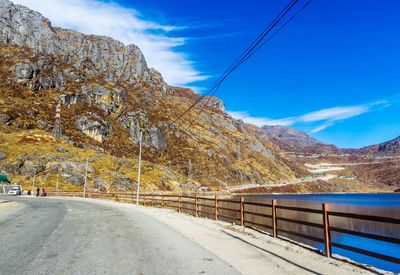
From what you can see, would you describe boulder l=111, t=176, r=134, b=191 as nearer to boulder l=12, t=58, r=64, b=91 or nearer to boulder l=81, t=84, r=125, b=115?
boulder l=81, t=84, r=125, b=115

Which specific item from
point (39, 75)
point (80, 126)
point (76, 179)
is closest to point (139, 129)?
point (80, 126)

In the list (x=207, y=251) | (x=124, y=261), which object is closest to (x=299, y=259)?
(x=207, y=251)

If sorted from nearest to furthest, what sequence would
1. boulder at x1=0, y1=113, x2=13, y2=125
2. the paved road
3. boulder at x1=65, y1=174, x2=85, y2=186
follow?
1. the paved road
2. boulder at x1=65, y1=174, x2=85, y2=186
3. boulder at x1=0, y1=113, x2=13, y2=125

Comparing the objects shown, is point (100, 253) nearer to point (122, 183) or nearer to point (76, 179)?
point (76, 179)

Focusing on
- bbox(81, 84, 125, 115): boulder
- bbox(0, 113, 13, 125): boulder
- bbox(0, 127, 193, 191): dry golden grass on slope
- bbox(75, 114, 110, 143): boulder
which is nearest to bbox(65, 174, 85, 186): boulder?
bbox(0, 127, 193, 191): dry golden grass on slope

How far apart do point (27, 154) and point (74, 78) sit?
89806 mm

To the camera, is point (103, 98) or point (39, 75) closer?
point (39, 75)

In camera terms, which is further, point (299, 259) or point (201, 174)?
point (201, 174)

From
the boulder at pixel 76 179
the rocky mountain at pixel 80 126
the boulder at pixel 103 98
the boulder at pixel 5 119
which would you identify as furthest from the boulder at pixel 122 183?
the boulder at pixel 103 98

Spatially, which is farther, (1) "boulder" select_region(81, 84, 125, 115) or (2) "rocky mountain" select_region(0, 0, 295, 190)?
(1) "boulder" select_region(81, 84, 125, 115)

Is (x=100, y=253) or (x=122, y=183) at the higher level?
(x=122, y=183)

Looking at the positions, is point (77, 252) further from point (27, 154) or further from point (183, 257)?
point (27, 154)

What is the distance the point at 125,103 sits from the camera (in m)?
175

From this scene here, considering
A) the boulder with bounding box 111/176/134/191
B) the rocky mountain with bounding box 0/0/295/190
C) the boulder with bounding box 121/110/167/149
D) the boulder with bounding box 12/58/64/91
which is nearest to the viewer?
the boulder with bounding box 111/176/134/191
